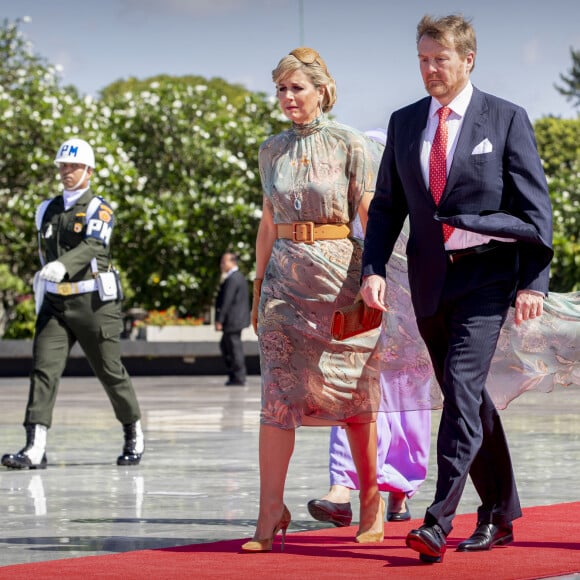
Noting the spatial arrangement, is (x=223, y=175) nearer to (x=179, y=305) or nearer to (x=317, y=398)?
(x=179, y=305)

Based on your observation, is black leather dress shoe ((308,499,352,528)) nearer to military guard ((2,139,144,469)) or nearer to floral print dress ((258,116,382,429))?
floral print dress ((258,116,382,429))

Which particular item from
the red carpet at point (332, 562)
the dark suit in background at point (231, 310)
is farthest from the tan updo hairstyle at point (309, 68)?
the dark suit in background at point (231, 310)

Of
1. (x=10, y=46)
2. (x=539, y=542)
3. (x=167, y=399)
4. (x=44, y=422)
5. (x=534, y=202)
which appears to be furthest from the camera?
(x=10, y=46)

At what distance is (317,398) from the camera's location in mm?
6469

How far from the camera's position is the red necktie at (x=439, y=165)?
234 inches

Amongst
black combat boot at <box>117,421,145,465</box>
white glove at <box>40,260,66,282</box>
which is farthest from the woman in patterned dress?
black combat boot at <box>117,421,145,465</box>

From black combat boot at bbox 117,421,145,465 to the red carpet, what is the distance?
3.89m

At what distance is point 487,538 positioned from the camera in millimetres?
6184

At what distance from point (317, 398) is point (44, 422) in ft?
13.7

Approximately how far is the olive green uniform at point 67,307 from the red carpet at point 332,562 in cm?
388

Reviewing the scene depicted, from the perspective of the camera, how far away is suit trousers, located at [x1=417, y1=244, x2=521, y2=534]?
5.73m

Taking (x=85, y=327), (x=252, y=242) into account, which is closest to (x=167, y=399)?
(x=85, y=327)

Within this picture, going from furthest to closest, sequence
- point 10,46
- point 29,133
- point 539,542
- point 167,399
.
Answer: point 10,46 < point 29,133 < point 167,399 < point 539,542

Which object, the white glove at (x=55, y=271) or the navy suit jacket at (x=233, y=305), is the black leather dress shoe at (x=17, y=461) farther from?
the navy suit jacket at (x=233, y=305)
